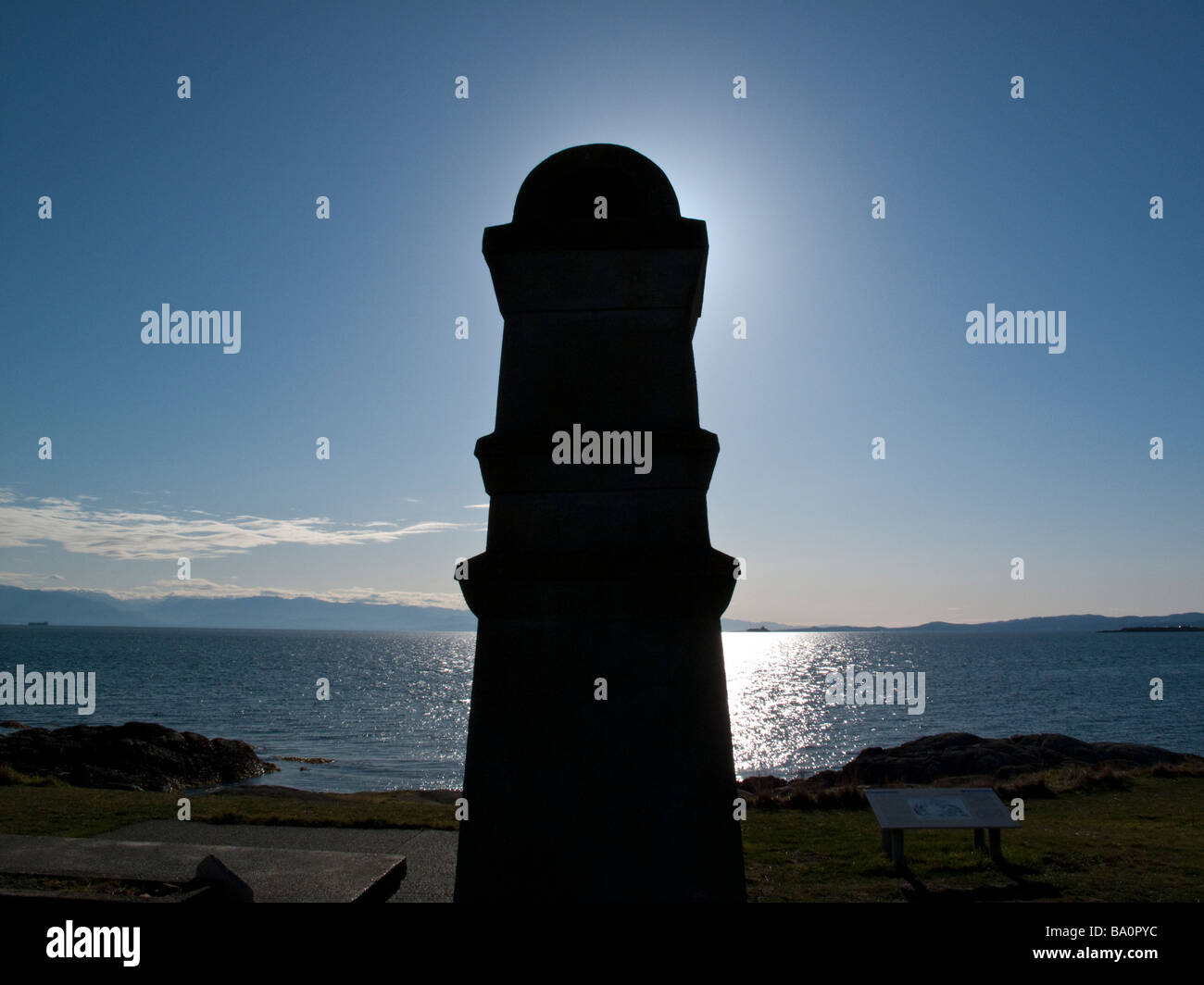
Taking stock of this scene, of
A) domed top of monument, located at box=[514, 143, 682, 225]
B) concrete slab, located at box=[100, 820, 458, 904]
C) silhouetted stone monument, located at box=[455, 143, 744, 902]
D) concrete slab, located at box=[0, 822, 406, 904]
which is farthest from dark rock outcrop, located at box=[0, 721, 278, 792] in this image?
domed top of monument, located at box=[514, 143, 682, 225]

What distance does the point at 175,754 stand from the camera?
93.2 ft

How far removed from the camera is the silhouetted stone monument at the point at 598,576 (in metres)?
3.76

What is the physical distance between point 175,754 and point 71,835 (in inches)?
835

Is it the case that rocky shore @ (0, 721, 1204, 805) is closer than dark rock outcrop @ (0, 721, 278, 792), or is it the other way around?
rocky shore @ (0, 721, 1204, 805)

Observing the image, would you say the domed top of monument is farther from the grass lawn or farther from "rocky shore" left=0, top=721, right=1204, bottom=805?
"rocky shore" left=0, top=721, right=1204, bottom=805

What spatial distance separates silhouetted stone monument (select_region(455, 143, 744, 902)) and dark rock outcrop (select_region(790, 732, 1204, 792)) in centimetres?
2063

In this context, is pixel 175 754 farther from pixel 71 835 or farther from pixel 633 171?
pixel 633 171

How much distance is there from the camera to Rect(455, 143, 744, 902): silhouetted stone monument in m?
3.76

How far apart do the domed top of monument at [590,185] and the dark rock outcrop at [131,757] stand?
89.1 ft

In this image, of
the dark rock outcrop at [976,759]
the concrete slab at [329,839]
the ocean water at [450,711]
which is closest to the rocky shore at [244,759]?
the dark rock outcrop at [976,759]

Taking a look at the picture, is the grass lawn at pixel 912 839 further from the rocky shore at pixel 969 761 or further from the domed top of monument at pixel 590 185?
the rocky shore at pixel 969 761

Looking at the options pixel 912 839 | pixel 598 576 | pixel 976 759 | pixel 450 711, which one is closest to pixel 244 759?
pixel 976 759
